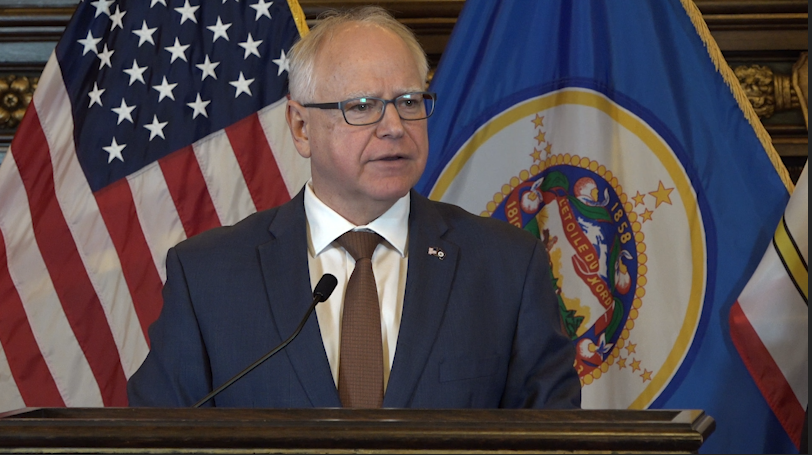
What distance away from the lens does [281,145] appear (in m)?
3.11

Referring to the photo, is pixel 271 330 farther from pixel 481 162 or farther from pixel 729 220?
pixel 729 220

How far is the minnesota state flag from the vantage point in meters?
2.76

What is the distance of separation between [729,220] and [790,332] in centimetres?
40

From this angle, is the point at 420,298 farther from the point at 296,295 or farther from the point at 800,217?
the point at 800,217

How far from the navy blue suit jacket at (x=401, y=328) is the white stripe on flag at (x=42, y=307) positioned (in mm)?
1179

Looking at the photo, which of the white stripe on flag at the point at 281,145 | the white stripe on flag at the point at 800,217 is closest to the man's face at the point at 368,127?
the white stripe on flag at the point at 281,145

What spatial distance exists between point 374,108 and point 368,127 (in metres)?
0.04

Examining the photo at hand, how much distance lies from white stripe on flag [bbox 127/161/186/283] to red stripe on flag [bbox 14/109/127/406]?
0.25 meters

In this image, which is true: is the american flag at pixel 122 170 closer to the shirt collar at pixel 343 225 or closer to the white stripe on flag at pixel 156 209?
the white stripe on flag at pixel 156 209

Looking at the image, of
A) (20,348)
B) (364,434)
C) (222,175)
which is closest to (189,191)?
(222,175)

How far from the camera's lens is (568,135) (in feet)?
9.60

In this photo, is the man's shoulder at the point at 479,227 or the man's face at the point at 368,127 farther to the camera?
the man's shoulder at the point at 479,227

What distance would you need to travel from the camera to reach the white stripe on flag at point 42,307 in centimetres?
298

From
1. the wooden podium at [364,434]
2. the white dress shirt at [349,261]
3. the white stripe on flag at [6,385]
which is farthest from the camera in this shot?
the white stripe on flag at [6,385]
